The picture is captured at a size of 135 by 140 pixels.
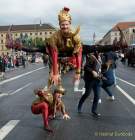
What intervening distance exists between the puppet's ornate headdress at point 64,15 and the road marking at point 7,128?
8.22 feet

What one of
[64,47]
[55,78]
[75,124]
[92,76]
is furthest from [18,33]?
[64,47]

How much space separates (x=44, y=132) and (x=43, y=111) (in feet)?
1.45

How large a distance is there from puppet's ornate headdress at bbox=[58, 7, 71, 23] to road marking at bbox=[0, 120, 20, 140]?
250cm

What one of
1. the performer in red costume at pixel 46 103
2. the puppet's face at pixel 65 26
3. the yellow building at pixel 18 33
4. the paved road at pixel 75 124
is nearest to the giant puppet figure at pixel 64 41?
the puppet's face at pixel 65 26

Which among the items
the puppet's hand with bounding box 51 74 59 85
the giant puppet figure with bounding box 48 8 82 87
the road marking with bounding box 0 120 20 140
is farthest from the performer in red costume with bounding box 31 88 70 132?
Result: the giant puppet figure with bounding box 48 8 82 87

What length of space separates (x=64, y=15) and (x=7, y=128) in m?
2.97

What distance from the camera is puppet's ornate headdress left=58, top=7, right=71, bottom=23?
9125 millimetres

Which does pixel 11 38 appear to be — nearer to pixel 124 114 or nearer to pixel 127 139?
pixel 127 139

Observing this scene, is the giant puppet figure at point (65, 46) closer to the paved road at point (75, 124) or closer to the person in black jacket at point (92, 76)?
the paved road at point (75, 124)

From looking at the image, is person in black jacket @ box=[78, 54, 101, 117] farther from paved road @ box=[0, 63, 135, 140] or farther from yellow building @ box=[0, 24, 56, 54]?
yellow building @ box=[0, 24, 56, 54]

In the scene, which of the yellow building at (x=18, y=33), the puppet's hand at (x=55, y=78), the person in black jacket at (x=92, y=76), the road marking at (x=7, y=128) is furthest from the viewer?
the person in black jacket at (x=92, y=76)

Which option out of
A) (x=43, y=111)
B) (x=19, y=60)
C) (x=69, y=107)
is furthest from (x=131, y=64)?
(x=43, y=111)

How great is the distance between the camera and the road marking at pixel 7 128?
986 centimetres

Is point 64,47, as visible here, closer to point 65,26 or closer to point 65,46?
point 65,46
